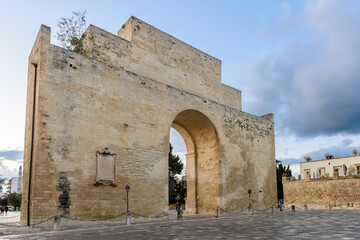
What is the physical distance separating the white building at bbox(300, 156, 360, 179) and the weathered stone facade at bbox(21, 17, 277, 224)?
72.1ft

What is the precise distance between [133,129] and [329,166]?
3819cm

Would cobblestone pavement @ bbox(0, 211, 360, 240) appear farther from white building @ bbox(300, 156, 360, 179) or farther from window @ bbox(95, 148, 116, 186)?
white building @ bbox(300, 156, 360, 179)

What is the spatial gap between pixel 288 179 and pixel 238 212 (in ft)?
82.6

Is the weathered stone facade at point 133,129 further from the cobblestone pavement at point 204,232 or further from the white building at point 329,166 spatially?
the white building at point 329,166

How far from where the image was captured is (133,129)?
17.2 m

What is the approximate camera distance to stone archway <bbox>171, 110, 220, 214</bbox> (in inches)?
864

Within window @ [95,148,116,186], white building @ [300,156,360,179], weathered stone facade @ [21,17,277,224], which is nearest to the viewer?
weathered stone facade @ [21,17,277,224]

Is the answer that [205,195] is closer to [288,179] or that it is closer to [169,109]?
[169,109]

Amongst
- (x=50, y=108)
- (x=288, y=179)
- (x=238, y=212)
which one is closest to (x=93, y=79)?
(x=50, y=108)

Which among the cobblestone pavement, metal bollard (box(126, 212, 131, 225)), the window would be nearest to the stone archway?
the window

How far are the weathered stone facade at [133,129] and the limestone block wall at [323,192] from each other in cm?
1391

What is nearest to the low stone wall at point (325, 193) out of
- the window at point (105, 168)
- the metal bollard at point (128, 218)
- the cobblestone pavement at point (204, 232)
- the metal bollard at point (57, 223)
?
the cobblestone pavement at point (204, 232)

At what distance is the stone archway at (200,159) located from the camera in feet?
72.0

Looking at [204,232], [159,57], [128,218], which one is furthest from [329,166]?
[204,232]
